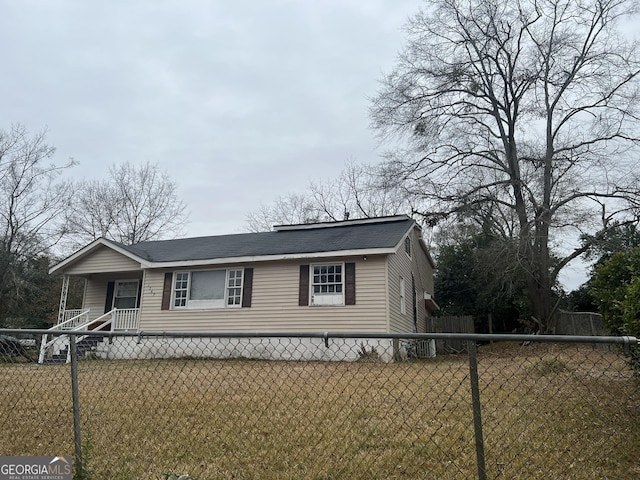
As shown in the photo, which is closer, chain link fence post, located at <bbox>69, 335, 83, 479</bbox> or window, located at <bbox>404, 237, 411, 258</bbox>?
chain link fence post, located at <bbox>69, 335, 83, 479</bbox>

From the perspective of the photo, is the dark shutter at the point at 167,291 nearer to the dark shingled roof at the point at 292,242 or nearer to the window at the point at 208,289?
the window at the point at 208,289

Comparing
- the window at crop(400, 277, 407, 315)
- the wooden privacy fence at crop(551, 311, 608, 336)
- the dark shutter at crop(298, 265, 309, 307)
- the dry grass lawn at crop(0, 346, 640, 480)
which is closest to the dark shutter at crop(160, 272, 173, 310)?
the dark shutter at crop(298, 265, 309, 307)

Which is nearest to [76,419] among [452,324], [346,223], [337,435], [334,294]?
[337,435]

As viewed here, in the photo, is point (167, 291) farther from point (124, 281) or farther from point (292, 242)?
point (292, 242)

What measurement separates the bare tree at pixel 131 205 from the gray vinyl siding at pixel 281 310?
1463 cm

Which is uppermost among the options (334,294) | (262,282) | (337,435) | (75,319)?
(262,282)

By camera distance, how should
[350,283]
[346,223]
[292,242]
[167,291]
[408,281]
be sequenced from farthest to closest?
[346,223]
[408,281]
[292,242]
[167,291]
[350,283]

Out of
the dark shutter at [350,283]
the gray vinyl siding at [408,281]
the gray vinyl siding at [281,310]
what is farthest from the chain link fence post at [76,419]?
the gray vinyl siding at [408,281]

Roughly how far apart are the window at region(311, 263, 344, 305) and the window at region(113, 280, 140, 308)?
24.3ft

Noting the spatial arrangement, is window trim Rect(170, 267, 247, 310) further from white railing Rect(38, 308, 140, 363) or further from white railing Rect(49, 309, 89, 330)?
white railing Rect(49, 309, 89, 330)

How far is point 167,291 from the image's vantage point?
1406 centimetres

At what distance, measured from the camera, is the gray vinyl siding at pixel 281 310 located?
39.5 feet

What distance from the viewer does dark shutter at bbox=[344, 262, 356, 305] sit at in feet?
39.9

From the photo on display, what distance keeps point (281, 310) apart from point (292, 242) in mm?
2464
